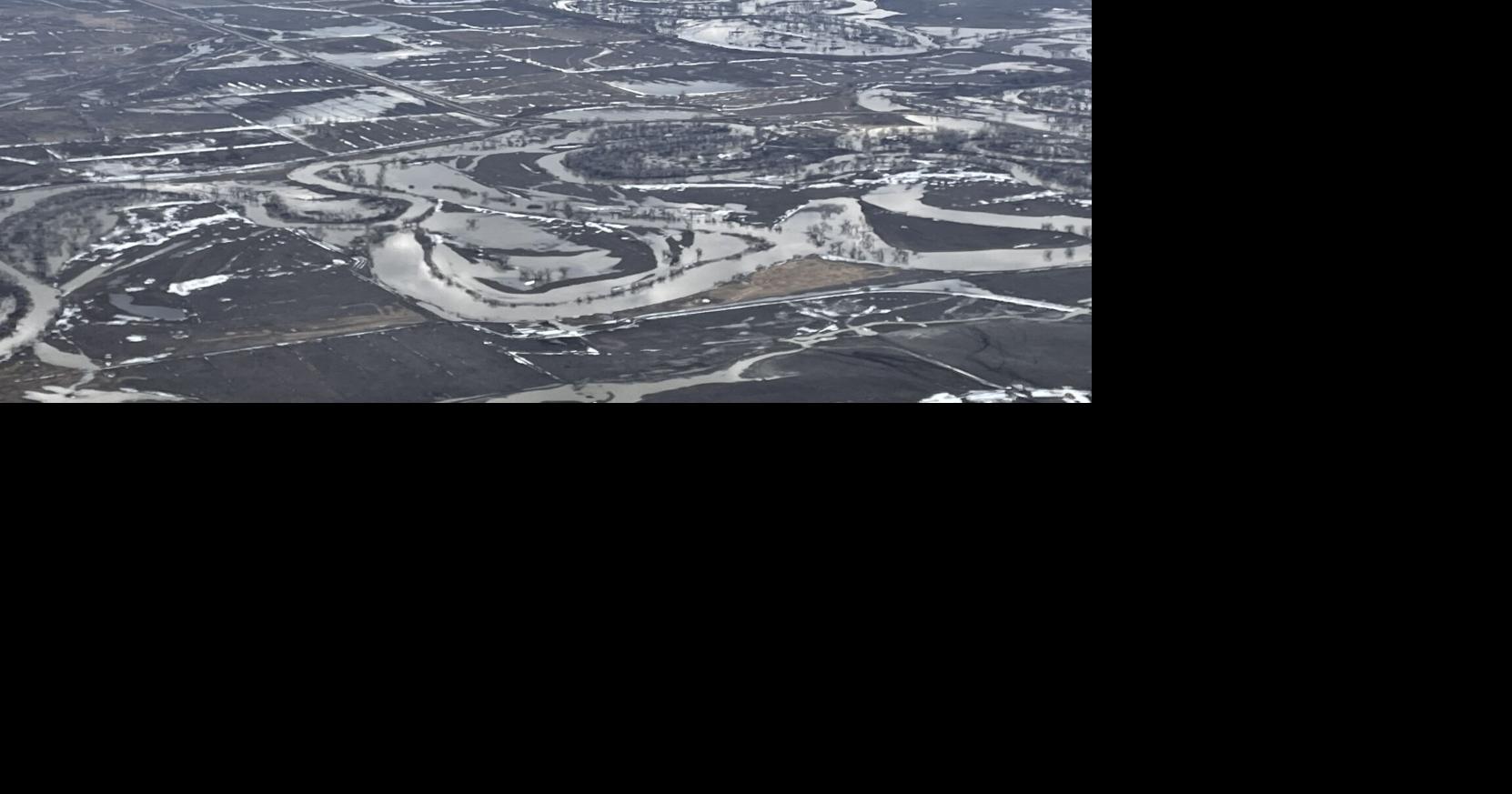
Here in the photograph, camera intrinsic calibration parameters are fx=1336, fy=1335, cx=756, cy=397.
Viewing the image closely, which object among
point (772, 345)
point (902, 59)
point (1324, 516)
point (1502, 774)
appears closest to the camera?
point (1502, 774)

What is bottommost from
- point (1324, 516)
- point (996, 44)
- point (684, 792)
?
point (684, 792)

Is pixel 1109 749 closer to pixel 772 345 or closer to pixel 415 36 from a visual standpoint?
pixel 772 345

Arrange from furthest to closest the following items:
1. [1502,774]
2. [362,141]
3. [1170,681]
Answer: [362,141] → [1170,681] → [1502,774]

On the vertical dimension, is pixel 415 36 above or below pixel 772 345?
above

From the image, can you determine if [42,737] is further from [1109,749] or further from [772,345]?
[772,345]

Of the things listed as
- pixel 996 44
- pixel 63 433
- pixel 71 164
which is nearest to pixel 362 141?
pixel 71 164

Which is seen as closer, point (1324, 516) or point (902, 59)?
point (1324, 516)
